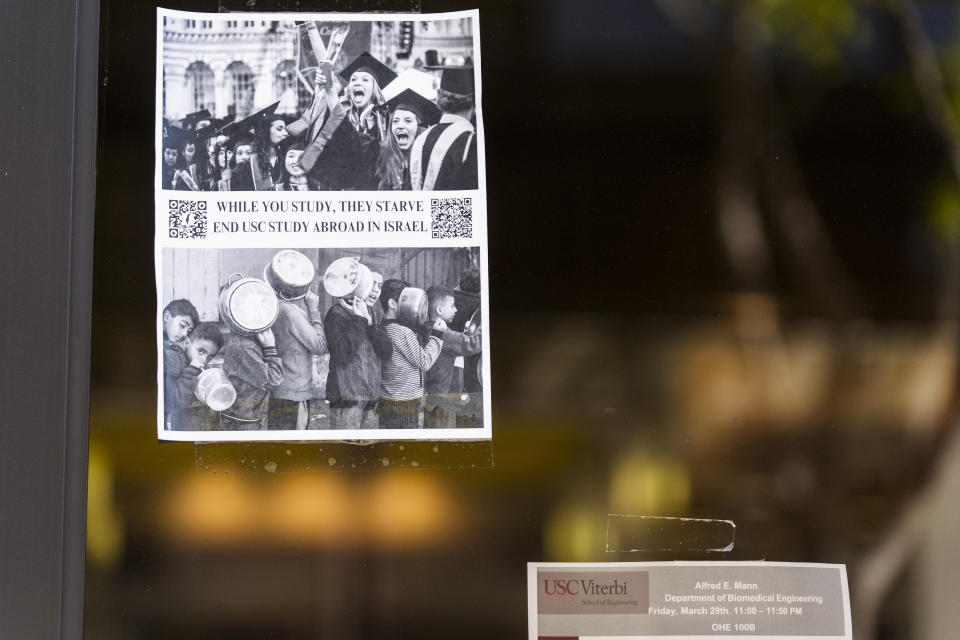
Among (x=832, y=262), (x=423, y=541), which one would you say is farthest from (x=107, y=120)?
(x=832, y=262)

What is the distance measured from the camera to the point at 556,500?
1168 mm

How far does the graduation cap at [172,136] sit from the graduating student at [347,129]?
14 cm

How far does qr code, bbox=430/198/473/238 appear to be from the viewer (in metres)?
1.17

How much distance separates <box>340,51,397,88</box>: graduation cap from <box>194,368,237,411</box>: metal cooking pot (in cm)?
40

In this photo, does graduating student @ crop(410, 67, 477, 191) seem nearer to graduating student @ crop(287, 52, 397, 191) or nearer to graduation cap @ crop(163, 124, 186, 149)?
graduating student @ crop(287, 52, 397, 191)

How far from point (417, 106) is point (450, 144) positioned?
0.21 feet

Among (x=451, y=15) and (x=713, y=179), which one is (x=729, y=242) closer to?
(x=713, y=179)

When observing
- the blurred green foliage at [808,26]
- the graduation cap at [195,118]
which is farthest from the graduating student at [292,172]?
the blurred green foliage at [808,26]

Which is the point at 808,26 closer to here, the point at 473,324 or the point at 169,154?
the point at 473,324

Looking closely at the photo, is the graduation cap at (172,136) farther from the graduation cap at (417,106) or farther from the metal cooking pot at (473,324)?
the metal cooking pot at (473,324)

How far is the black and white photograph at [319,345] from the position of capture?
115 cm

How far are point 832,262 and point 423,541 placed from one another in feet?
2.05

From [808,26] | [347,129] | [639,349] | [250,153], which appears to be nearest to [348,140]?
[347,129]

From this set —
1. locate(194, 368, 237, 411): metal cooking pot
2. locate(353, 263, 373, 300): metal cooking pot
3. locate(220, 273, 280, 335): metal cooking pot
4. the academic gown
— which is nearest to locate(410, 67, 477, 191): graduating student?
the academic gown
